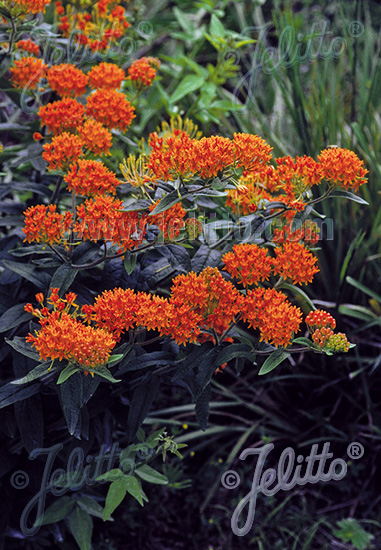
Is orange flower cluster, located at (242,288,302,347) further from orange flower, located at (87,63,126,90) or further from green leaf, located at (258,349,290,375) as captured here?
orange flower, located at (87,63,126,90)

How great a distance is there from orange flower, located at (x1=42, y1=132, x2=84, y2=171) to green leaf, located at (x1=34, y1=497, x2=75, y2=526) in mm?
971

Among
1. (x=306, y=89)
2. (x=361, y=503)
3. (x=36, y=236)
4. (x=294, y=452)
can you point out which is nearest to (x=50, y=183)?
(x=36, y=236)

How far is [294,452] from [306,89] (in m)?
2.84

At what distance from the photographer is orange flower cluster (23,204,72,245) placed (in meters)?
1.40

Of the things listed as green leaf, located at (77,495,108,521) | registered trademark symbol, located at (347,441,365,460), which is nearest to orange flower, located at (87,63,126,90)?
green leaf, located at (77,495,108,521)

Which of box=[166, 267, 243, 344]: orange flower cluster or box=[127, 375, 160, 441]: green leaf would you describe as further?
box=[127, 375, 160, 441]: green leaf

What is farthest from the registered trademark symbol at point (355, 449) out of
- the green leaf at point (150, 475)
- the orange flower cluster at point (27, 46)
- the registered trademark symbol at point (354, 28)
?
the registered trademark symbol at point (354, 28)

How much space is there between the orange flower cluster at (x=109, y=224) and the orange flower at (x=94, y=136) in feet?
0.63

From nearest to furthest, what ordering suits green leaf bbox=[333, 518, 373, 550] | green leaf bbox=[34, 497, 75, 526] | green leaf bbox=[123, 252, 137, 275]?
green leaf bbox=[123, 252, 137, 275] < green leaf bbox=[34, 497, 75, 526] < green leaf bbox=[333, 518, 373, 550]

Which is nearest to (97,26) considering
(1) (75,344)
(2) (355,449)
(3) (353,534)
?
(1) (75,344)

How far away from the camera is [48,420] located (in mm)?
1812

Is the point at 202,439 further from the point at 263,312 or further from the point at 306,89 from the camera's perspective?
the point at 306,89

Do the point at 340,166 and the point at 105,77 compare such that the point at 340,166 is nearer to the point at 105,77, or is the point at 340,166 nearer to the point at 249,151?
the point at 249,151

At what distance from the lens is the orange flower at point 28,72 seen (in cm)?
175
